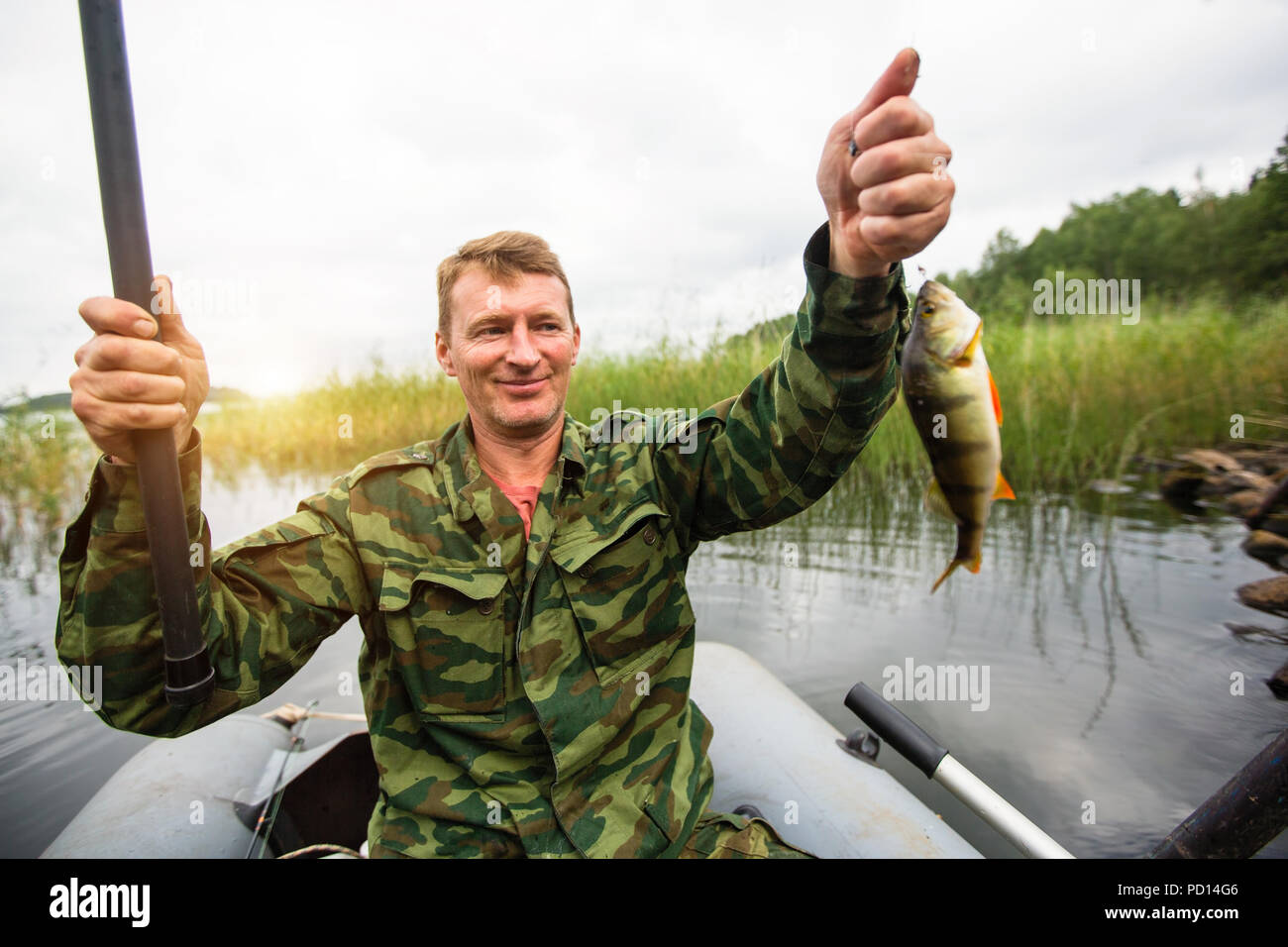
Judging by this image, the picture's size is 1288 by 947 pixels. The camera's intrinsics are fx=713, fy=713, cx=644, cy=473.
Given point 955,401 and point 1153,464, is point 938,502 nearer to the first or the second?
point 955,401

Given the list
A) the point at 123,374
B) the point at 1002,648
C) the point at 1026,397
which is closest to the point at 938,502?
the point at 123,374

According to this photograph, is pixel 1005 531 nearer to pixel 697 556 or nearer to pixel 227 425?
pixel 697 556

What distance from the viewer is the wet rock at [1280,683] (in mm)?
3957

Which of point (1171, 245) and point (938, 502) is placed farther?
point (1171, 245)


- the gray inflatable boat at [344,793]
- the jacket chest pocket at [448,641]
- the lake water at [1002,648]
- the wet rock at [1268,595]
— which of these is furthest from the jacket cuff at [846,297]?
the wet rock at [1268,595]

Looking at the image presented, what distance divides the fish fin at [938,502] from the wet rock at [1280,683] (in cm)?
371

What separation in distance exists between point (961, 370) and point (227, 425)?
14.8 m

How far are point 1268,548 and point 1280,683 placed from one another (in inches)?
122

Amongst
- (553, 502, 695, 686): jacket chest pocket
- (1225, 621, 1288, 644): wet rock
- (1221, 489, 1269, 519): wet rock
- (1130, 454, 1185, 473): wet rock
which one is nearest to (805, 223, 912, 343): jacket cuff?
(553, 502, 695, 686): jacket chest pocket

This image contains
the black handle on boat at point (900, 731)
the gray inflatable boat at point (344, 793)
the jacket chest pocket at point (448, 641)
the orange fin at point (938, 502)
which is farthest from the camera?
the gray inflatable boat at point (344, 793)

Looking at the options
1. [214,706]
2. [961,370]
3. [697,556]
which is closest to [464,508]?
[214,706]

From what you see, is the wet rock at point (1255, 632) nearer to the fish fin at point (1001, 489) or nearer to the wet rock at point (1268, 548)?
the wet rock at point (1268, 548)

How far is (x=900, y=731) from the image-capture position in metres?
2.35

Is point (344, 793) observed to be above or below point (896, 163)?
below
